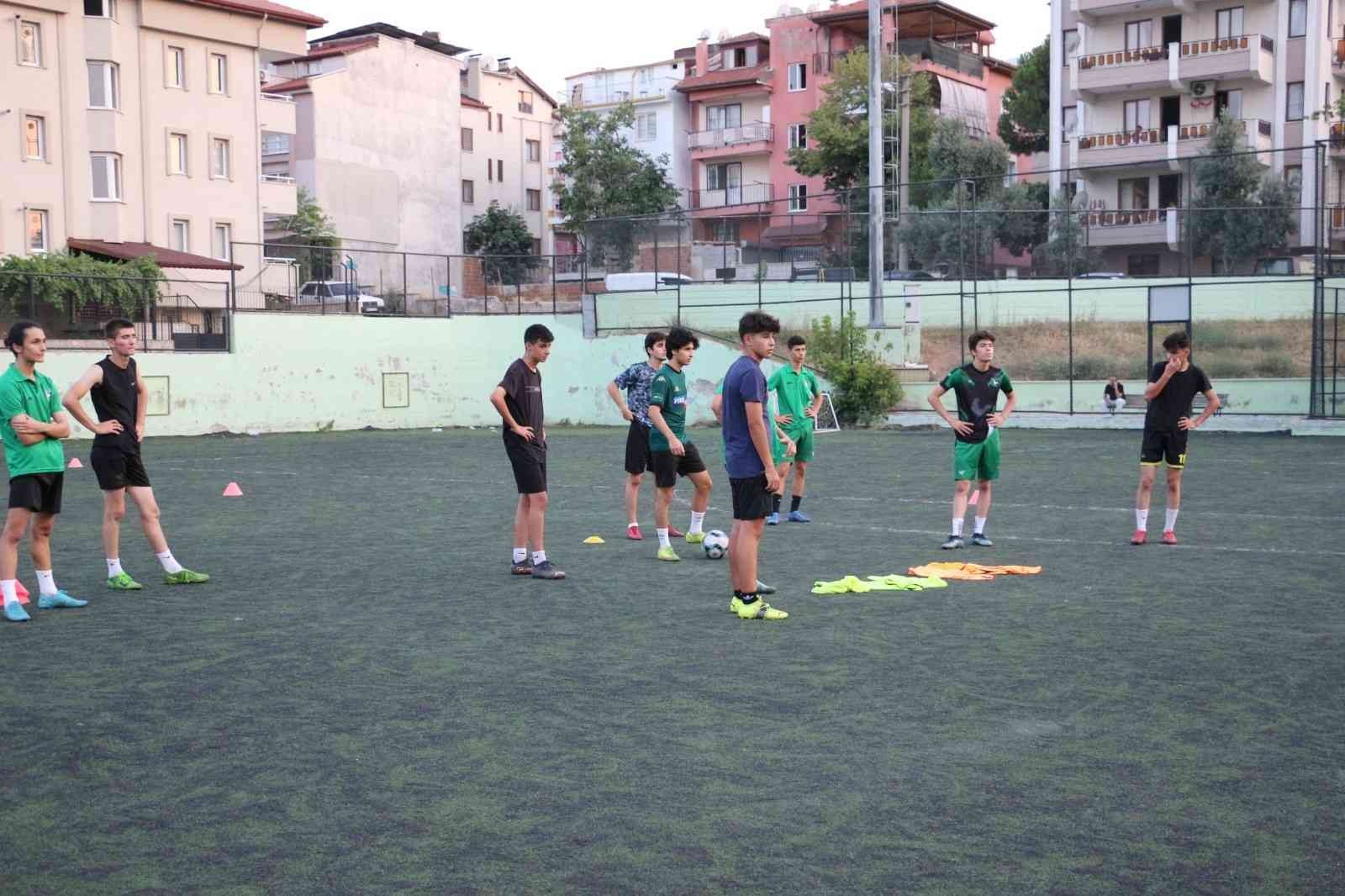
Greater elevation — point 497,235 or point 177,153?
point 177,153

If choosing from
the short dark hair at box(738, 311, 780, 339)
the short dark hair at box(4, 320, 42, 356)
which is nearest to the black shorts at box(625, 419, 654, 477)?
the short dark hair at box(738, 311, 780, 339)

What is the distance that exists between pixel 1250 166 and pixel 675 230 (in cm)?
1486

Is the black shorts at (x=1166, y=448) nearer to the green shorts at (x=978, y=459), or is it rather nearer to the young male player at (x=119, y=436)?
the green shorts at (x=978, y=459)

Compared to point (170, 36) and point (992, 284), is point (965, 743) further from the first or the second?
point (170, 36)

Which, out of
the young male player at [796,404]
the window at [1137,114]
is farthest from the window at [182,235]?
the young male player at [796,404]

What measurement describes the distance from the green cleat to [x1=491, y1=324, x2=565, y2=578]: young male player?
97.6 inches

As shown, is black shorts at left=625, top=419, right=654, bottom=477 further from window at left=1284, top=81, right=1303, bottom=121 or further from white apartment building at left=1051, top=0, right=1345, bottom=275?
window at left=1284, top=81, right=1303, bottom=121

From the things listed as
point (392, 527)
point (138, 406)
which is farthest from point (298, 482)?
point (138, 406)

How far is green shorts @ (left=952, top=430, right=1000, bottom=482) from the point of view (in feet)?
39.4

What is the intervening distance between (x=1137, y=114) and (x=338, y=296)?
33.1m

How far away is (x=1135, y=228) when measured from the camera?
130 ft

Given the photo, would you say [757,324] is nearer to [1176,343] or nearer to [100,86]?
[1176,343]

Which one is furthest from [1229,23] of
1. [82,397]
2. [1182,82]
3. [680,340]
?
[82,397]

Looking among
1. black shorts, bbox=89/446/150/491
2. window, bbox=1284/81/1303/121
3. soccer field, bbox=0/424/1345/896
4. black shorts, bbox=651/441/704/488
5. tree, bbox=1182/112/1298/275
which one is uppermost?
window, bbox=1284/81/1303/121
